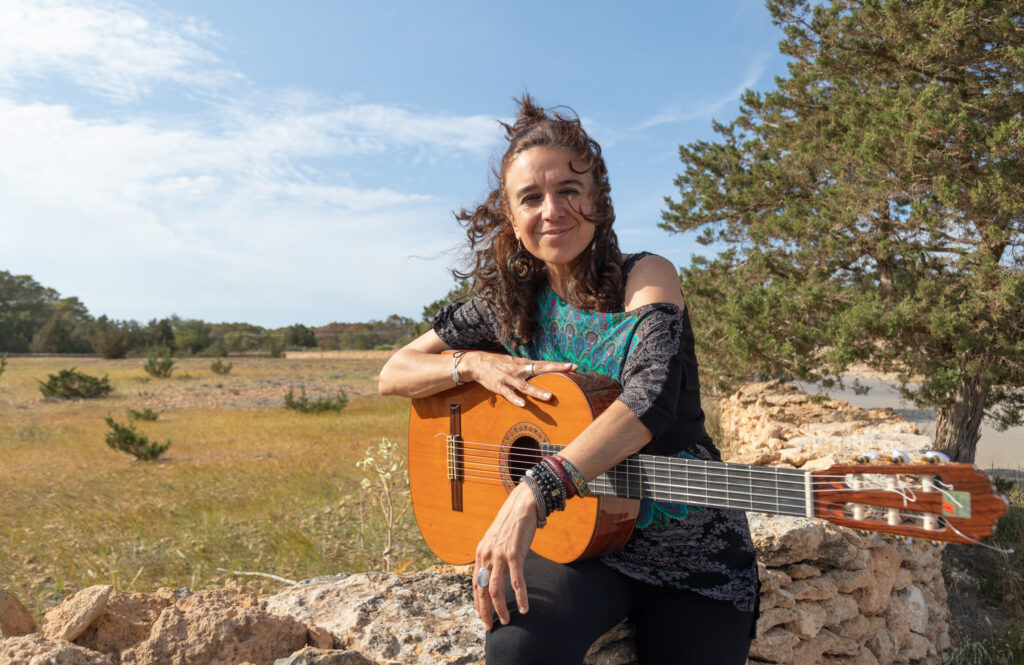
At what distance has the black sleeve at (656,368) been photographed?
1.62 m

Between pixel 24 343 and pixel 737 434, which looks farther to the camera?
pixel 24 343

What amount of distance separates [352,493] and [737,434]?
4694 millimetres

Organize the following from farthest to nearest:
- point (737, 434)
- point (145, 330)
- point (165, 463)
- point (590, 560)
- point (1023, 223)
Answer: point (145, 330)
point (165, 463)
point (737, 434)
point (1023, 223)
point (590, 560)

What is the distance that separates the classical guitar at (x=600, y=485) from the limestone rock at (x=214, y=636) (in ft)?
2.30

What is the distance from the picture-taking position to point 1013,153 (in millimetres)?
5484

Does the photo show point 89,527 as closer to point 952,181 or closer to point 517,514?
point 517,514

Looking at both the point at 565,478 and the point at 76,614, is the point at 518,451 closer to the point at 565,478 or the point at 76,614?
the point at 565,478

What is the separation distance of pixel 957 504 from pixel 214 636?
5.72 feet

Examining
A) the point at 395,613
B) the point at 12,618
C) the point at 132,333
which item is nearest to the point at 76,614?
the point at 12,618

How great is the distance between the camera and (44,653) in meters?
A: 1.54

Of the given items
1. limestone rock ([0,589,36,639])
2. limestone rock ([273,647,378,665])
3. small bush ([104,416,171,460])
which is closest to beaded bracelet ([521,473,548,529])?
limestone rock ([273,647,378,665])

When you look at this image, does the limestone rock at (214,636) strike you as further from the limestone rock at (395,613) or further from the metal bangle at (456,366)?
the metal bangle at (456,366)

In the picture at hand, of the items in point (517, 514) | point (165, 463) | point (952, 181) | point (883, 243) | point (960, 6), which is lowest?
point (165, 463)

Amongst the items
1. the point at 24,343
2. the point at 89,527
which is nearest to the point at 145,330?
the point at 24,343
